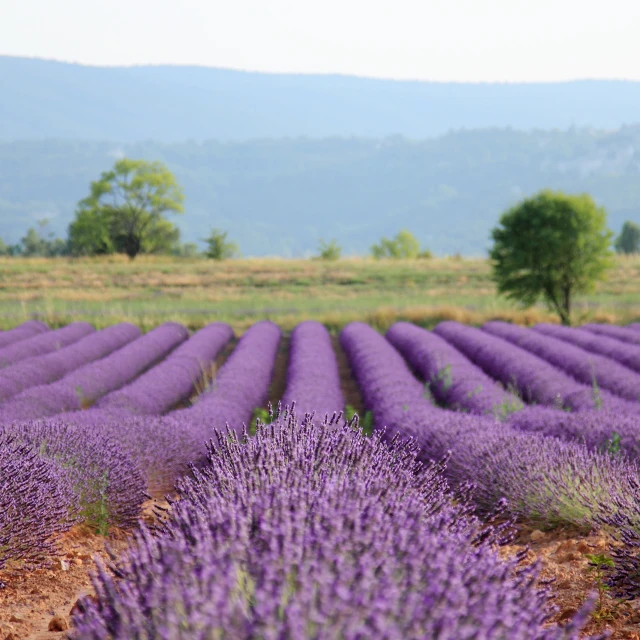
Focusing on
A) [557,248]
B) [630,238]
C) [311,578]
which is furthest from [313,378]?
[630,238]

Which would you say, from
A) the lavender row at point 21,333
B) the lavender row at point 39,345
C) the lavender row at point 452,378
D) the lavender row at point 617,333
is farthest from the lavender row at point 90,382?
the lavender row at point 617,333

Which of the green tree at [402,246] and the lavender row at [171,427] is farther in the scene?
the green tree at [402,246]

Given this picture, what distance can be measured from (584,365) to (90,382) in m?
6.97

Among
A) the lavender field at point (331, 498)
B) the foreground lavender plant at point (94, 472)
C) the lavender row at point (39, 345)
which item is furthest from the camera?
the lavender row at point (39, 345)

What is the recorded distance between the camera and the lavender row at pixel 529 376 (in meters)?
8.62

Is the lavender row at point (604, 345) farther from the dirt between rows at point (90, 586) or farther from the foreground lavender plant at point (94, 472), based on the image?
the foreground lavender plant at point (94, 472)

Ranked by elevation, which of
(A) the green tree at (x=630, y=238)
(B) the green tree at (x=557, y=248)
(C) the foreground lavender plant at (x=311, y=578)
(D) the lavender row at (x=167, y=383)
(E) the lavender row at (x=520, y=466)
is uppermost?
(A) the green tree at (x=630, y=238)

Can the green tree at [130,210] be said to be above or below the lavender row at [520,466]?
above

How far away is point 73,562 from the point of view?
4.27m

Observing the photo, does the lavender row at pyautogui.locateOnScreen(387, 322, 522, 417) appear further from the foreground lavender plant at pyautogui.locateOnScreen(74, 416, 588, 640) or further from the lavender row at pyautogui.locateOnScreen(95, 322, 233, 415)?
the foreground lavender plant at pyautogui.locateOnScreen(74, 416, 588, 640)

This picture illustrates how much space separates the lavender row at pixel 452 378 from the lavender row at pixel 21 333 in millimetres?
7939

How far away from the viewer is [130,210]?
5753cm

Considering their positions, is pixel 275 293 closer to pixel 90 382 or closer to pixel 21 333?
pixel 21 333

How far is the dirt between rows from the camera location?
10.3 ft
